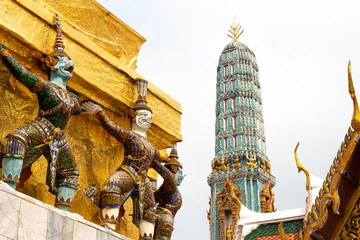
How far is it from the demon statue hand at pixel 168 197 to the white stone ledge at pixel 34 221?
128 cm

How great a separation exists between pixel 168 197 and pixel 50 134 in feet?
5.66

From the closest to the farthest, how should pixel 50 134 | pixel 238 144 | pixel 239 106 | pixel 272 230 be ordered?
1. pixel 50 134
2. pixel 272 230
3. pixel 238 144
4. pixel 239 106

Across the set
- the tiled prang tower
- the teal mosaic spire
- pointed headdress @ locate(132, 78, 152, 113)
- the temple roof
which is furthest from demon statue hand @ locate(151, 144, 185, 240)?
the teal mosaic spire

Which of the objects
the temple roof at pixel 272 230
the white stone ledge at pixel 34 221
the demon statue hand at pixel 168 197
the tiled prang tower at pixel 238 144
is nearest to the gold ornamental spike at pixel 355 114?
the demon statue hand at pixel 168 197

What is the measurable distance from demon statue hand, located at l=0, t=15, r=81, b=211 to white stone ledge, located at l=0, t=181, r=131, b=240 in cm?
24

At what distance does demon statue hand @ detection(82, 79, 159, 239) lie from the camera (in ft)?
14.8

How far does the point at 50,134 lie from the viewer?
4.02 m

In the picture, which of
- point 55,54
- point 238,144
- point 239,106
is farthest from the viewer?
point 239,106

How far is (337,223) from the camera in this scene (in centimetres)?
534

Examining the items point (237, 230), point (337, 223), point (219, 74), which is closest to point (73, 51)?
point (337, 223)

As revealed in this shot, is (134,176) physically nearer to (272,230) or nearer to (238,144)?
(272,230)

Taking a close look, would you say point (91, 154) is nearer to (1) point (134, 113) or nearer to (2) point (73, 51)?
(1) point (134, 113)

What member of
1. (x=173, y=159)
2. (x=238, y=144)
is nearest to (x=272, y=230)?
(x=173, y=159)

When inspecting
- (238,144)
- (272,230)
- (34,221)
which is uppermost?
(238,144)
